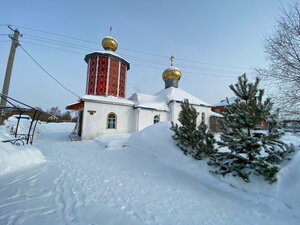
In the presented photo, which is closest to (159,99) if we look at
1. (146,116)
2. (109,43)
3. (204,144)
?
(146,116)

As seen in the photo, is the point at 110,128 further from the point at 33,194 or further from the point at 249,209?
the point at 249,209

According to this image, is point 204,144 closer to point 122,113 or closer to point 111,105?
point 122,113

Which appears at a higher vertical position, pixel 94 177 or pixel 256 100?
pixel 256 100

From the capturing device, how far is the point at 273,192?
2812 mm

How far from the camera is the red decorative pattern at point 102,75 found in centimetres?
1252

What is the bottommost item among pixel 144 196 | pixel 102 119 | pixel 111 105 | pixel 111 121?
pixel 144 196

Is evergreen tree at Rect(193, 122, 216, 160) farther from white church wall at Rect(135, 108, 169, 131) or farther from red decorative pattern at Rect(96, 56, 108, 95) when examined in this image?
red decorative pattern at Rect(96, 56, 108, 95)

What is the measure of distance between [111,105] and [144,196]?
998 centimetres

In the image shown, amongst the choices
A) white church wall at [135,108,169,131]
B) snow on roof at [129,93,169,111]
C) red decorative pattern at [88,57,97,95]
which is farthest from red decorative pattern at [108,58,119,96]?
white church wall at [135,108,169,131]

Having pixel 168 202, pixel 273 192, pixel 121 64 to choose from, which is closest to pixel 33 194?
pixel 168 202

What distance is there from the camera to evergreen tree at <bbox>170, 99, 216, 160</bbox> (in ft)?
14.8

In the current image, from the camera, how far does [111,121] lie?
11.8 meters

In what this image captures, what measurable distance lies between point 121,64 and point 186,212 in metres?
14.5

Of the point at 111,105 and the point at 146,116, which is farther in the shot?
the point at 146,116
